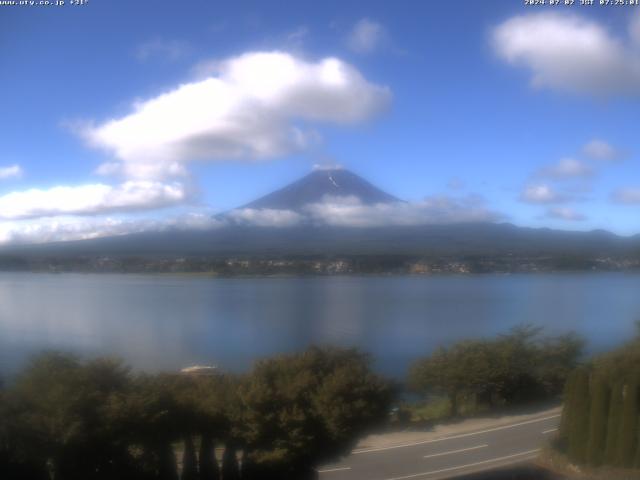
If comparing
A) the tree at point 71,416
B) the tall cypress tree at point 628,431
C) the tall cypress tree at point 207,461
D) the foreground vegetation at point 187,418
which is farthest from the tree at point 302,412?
the tall cypress tree at point 628,431

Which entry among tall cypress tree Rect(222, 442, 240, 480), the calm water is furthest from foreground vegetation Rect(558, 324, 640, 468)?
tall cypress tree Rect(222, 442, 240, 480)

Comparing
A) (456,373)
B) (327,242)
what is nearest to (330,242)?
(327,242)

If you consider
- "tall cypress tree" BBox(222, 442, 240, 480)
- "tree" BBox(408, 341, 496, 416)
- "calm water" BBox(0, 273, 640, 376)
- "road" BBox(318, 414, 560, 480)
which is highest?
"calm water" BBox(0, 273, 640, 376)

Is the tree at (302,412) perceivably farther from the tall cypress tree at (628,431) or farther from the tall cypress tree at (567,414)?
the tall cypress tree at (628,431)

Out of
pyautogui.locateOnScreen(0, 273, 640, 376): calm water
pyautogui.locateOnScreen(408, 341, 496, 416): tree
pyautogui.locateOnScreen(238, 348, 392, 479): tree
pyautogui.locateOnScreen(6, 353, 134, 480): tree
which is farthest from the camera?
pyautogui.locateOnScreen(408, 341, 496, 416): tree

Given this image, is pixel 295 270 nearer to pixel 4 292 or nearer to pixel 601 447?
pixel 4 292

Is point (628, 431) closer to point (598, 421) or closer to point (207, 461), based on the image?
point (598, 421)

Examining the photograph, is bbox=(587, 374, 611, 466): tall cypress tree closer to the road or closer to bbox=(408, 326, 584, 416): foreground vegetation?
the road
